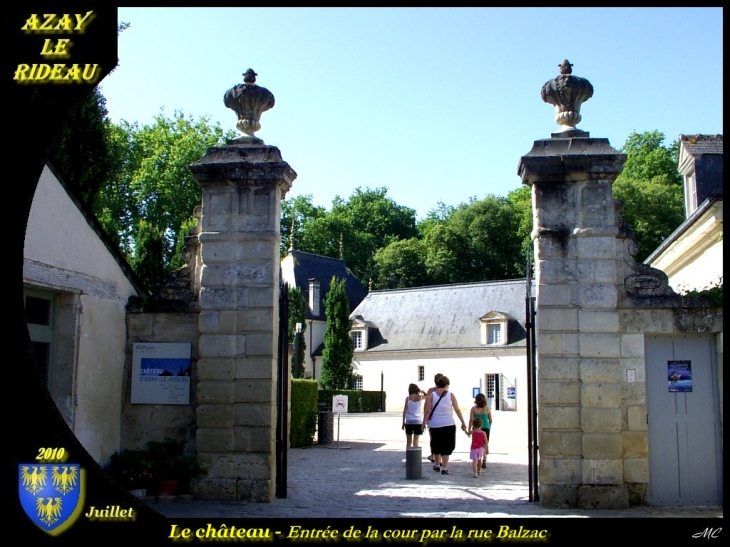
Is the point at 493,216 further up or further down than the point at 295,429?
further up

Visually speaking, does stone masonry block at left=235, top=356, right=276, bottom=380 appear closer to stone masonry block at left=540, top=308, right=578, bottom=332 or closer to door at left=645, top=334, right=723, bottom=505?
stone masonry block at left=540, top=308, right=578, bottom=332

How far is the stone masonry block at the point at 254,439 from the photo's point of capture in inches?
303

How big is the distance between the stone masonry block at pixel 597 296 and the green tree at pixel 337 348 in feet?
99.4

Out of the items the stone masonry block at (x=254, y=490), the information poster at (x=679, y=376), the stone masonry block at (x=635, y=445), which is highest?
the information poster at (x=679, y=376)

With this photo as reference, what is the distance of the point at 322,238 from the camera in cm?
5453

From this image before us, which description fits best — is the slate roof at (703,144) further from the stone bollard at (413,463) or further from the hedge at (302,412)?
the hedge at (302,412)

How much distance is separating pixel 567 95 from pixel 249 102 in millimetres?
3490

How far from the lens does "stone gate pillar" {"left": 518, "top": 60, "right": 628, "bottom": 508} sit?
7395 mm

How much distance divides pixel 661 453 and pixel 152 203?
31046 millimetres

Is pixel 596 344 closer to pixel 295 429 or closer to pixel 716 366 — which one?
pixel 716 366

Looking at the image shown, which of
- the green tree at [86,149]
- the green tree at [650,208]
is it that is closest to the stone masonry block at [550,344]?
the green tree at [86,149]

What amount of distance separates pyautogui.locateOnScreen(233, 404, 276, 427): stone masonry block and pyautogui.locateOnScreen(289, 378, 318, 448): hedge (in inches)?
279

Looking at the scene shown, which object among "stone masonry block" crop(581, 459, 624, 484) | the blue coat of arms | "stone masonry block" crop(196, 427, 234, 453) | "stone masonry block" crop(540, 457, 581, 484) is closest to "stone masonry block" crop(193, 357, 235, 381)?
"stone masonry block" crop(196, 427, 234, 453)
